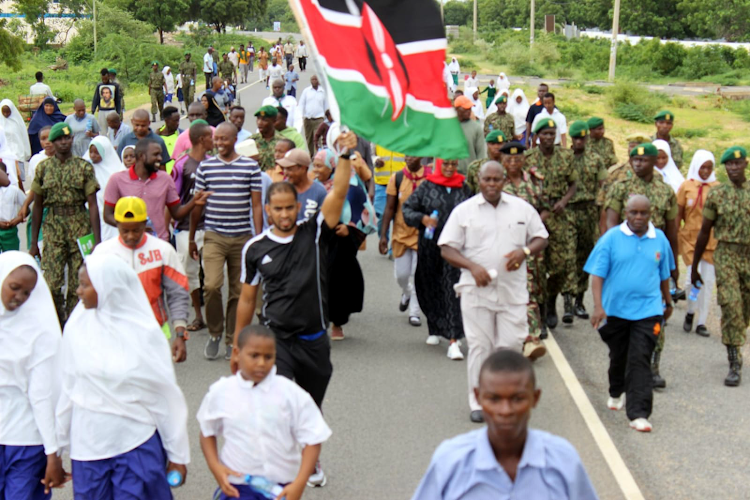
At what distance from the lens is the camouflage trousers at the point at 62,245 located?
9.44m

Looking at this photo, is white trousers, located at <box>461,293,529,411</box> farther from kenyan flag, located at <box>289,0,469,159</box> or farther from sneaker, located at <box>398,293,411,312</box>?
sneaker, located at <box>398,293,411,312</box>

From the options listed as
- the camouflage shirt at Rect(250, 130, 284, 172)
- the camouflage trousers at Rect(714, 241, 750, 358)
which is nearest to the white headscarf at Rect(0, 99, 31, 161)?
the camouflage shirt at Rect(250, 130, 284, 172)

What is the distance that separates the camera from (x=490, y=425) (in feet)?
11.0

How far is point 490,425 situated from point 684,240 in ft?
27.7

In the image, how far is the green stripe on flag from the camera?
5.98 metres

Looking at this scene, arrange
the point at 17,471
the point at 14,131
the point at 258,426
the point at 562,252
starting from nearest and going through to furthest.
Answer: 1. the point at 258,426
2. the point at 17,471
3. the point at 562,252
4. the point at 14,131

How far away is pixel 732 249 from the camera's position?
905 cm

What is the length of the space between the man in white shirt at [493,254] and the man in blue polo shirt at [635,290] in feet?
1.87

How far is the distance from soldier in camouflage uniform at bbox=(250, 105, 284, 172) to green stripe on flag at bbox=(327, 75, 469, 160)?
16.8ft

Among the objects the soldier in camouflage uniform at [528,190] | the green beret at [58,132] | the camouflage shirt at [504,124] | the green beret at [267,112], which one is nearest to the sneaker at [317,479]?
the soldier in camouflage uniform at [528,190]

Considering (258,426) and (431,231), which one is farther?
(431,231)

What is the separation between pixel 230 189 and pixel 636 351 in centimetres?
372

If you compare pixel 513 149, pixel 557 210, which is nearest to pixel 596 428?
pixel 513 149

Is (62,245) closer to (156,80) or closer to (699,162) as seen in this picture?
(699,162)
